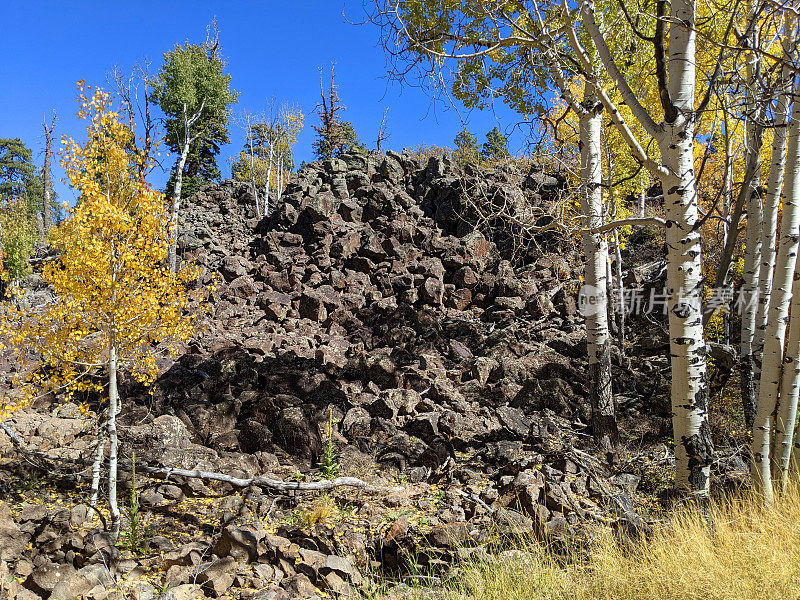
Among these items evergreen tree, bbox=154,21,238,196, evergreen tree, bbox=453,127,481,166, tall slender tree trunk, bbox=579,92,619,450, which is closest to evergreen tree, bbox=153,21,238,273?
evergreen tree, bbox=154,21,238,196

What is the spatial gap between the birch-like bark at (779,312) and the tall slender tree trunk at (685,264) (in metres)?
0.83

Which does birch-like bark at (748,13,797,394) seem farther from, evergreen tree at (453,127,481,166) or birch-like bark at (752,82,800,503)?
evergreen tree at (453,127,481,166)

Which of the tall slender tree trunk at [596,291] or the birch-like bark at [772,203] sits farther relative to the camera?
the tall slender tree trunk at [596,291]

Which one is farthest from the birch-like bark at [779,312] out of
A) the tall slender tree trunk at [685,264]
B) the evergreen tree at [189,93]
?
the evergreen tree at [189,93]

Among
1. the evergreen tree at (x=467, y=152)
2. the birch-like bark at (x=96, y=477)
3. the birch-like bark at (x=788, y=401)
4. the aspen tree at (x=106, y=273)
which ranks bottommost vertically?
the birch-like bark at (x=96, y=477)

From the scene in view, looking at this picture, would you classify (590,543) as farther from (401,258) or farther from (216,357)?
(401,258)

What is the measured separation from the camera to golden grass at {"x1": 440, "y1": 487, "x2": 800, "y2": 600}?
291cm

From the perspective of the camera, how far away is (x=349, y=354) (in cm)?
1182

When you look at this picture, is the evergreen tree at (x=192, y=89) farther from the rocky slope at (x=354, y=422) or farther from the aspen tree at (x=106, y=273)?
the aspen tree at (x=106, y=273)

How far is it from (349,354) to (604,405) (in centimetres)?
634

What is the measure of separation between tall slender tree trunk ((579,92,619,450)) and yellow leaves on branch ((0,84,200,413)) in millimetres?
5526

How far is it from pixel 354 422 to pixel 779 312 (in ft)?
19.4

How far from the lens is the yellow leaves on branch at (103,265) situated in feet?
17.0

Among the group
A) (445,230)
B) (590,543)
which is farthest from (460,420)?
(445,230)
